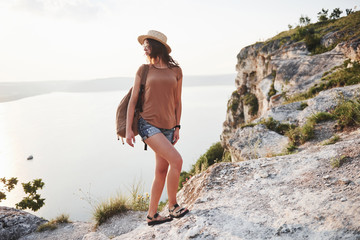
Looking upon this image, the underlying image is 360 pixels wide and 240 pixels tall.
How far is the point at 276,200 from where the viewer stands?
122 inches

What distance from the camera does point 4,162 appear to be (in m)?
107

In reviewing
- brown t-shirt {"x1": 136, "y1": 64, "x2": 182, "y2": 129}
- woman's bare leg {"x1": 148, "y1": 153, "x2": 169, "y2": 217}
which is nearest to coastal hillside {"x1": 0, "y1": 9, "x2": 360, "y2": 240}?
woman's bare leg {"x1": 148, "y1": 153, "x2": 169, "y2": 217}

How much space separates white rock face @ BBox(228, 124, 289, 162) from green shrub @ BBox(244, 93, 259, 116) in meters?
18.7

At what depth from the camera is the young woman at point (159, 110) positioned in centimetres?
296

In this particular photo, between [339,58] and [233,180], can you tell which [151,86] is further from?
[339,58]

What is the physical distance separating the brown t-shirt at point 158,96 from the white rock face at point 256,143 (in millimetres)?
3579

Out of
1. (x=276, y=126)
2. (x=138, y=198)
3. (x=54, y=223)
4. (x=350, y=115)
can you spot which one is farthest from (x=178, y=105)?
(x=54, y=223)

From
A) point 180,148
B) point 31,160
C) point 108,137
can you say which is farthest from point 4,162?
point 180,148

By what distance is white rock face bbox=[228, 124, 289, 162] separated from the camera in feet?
20.2

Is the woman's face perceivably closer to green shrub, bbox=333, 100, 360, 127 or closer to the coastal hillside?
the coastal hillside

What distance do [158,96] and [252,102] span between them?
25.6 metres

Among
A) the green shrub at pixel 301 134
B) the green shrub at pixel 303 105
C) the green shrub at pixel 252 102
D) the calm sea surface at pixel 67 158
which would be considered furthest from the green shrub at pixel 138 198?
the calm sea surface at pixel 67 158

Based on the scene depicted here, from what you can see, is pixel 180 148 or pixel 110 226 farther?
pixel 180 148

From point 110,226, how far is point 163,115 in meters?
3.77
